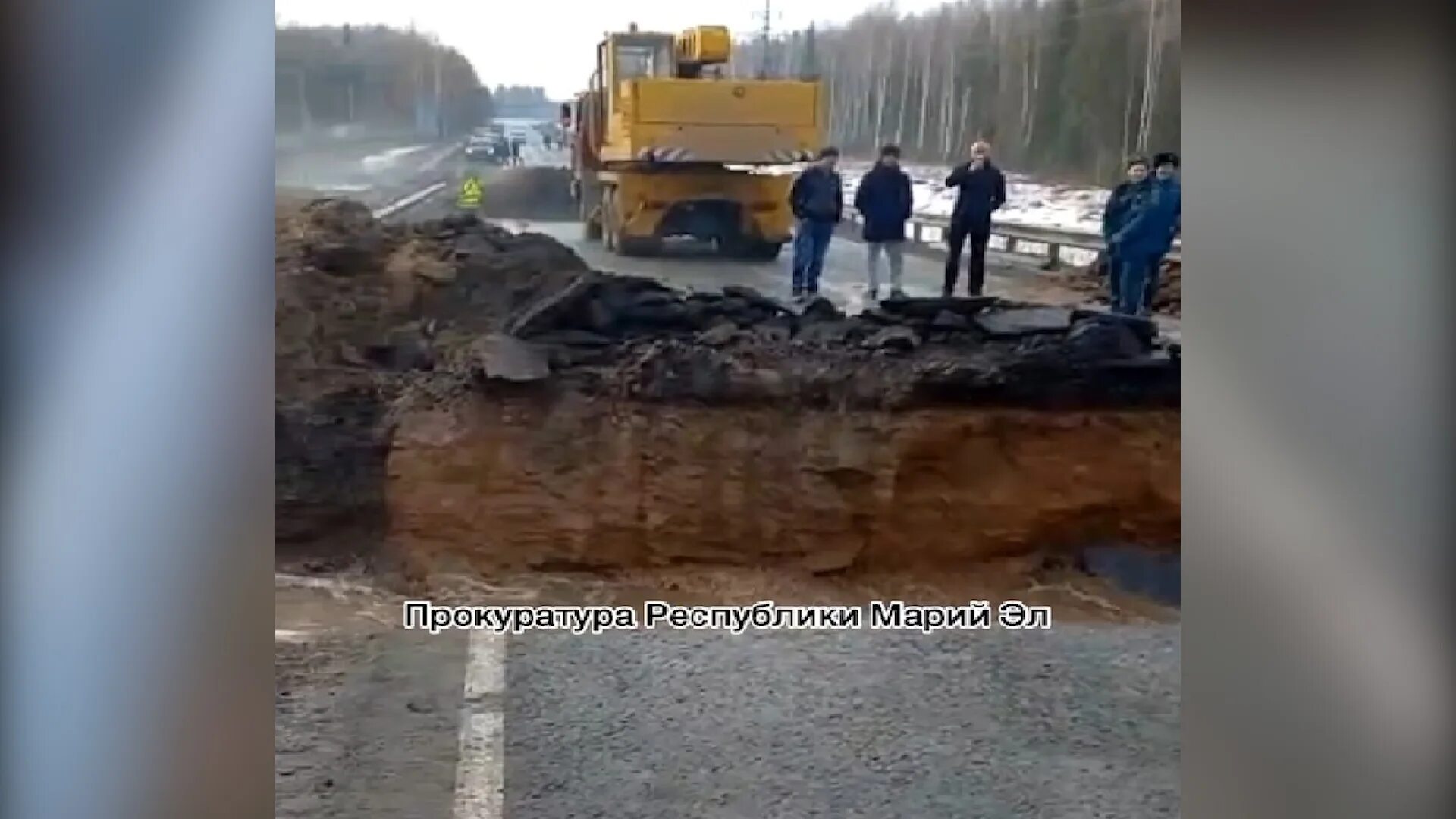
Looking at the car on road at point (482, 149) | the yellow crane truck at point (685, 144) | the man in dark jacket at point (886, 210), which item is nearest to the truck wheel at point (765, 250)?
the yellow crane truck at point (685, 144)

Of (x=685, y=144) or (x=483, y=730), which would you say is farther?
(x=685, y=144)

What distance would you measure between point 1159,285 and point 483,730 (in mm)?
809

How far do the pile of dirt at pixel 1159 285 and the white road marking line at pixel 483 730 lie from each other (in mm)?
731

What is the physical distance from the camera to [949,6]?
147 centimetres

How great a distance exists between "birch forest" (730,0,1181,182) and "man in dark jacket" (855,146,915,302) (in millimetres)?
25

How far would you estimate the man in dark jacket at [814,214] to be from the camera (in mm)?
1444

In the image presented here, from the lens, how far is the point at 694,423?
4.82 ft

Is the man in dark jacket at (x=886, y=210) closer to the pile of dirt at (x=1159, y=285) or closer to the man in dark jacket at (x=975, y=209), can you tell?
the man in dark jacket at (x=975, y=209)

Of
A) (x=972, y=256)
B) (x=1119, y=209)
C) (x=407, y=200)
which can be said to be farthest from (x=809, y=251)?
(x=407, y=200)

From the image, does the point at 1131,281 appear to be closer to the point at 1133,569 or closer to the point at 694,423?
the point at 1133,569

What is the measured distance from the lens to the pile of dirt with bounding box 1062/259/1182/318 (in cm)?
105
